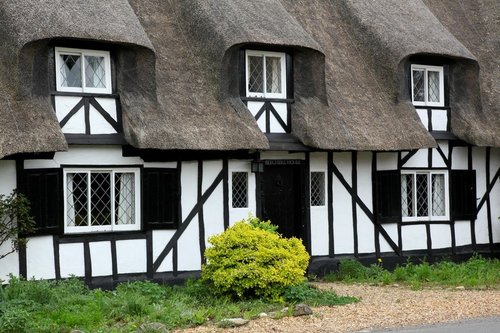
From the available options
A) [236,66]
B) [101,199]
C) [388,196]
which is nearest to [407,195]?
[388,196]

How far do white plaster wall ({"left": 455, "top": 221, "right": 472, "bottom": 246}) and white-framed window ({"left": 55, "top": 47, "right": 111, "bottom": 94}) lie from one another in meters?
9.80

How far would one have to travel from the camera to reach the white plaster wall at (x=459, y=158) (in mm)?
21094

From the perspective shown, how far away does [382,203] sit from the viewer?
64.3 feet

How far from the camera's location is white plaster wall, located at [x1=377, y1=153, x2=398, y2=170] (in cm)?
1972

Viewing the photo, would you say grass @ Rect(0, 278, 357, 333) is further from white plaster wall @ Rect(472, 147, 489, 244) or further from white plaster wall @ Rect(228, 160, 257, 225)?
white plaster wall @ Rect(472, 147, 489, 244)

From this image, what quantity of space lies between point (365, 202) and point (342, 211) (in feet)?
2.41

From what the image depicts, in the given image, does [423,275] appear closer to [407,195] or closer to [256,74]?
[407,195]

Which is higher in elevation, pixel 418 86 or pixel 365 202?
pixel 418 86

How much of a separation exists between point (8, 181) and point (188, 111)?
3.65m

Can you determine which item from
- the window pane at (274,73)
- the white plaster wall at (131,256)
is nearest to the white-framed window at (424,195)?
the window pane at (274,73)

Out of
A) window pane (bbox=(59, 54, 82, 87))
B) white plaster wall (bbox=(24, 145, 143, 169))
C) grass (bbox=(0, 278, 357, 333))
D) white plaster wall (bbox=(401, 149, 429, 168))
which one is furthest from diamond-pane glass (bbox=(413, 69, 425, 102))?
window pane (bbox=(59, 54, 82, 87))

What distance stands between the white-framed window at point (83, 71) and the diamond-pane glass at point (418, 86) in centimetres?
806

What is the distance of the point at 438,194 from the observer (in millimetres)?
20953

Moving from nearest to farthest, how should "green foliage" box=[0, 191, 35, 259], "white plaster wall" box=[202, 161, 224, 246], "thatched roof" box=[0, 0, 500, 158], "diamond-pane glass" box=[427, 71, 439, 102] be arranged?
"green foliage" box=[0, 191, 35, 259], "thatched roof" box=[0, 0, 500, 158], "white plaster wall" box=[202, 161, 224, 246], "diamond-pane glass" box=[427, 71, 439, 102]
